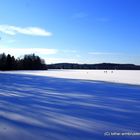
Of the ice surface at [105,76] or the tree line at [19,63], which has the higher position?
the tree line at [19,63]

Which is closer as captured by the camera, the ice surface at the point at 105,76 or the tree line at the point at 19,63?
the ice surface at the point at 105,76

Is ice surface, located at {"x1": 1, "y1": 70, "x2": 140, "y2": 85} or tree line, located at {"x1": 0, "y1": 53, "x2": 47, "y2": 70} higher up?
tree line, located at {"x1": 0, "y1": 53, "x2": 47, "y2": 70}

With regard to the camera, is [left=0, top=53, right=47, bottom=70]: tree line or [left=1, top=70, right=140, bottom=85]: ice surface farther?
[left=0, top=53, right=47, bottom=70]: tree line

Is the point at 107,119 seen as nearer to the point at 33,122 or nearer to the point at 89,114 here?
the point at 89,114

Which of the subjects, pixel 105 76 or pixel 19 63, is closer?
pixel 105 76

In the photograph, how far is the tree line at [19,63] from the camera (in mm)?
71625

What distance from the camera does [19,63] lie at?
8225 cm

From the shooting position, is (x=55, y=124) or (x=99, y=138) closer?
(x=99, y=138)

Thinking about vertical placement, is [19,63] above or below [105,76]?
above

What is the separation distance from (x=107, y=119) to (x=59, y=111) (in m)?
1.35

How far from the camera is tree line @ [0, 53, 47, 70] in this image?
71.6 m

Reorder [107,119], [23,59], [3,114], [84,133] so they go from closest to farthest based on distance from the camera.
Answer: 1. [84,133]
2. [107,119]
3. [3,114]
4. [23,59]

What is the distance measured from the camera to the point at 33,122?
15.8ft

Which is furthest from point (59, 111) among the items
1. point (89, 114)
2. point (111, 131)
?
point (111, 131)
